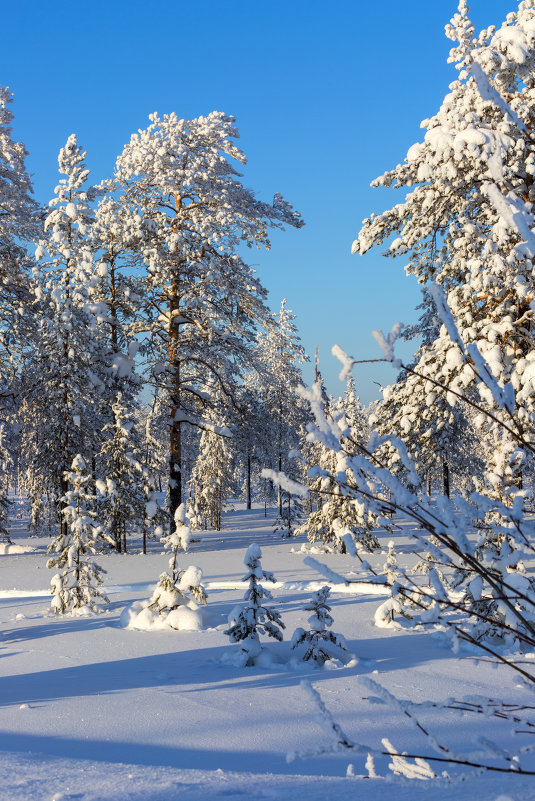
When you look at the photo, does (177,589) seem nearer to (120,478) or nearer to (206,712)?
(206,712)

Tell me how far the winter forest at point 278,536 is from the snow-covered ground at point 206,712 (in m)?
0.03

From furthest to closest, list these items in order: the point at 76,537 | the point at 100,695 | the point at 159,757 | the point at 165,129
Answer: the point at 165,129
the point at 76,537
the point at 100,695
the point at 159,757

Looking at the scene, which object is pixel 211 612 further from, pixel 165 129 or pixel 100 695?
pixel 165 129

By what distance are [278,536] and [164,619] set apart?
15914 millimetres

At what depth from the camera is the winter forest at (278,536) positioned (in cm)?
182

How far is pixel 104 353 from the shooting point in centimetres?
1888

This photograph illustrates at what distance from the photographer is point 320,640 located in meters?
5.51

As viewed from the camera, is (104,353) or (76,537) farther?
(104,353)

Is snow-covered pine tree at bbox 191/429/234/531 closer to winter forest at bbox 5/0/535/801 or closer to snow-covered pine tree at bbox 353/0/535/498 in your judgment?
winter forest at bbox 5/0/535/801

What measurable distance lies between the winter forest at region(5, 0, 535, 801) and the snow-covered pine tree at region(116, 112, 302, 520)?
0.07 metres

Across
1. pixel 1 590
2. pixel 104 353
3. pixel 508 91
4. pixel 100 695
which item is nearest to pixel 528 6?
pixel 508 91

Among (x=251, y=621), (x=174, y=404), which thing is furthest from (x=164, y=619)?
(x=174, y=404)

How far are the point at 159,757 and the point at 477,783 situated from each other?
1.63 m

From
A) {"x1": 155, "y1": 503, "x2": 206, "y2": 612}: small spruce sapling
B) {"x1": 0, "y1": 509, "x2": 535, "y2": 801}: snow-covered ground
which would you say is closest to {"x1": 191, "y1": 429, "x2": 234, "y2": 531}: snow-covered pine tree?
{"x1": 0, "y1": 509, "x2": 535, "y2": 801}: snow-covered ground
